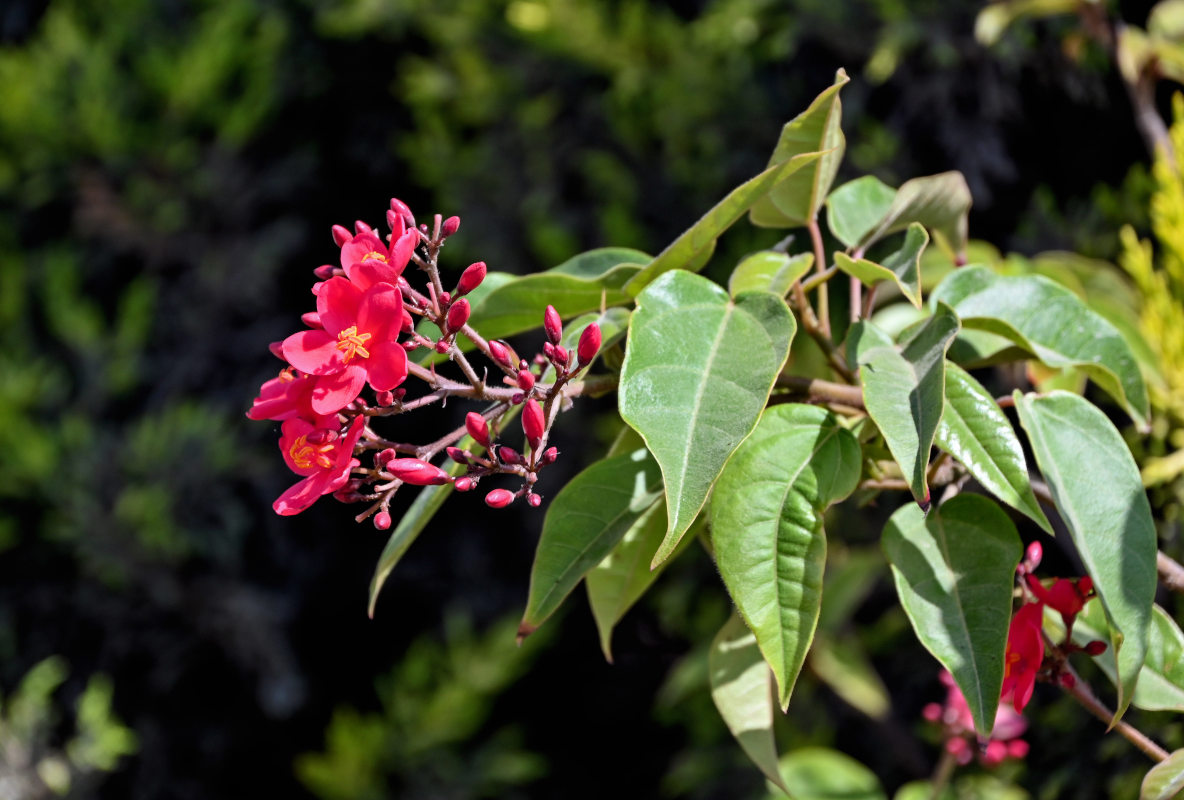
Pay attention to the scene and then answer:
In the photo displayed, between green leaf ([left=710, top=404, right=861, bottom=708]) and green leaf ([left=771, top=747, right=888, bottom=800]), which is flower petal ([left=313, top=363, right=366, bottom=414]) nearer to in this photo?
green leaf ([left=710, top=404, right=861, bottom=708])

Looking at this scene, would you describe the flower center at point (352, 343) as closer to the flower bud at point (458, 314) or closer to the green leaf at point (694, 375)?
the flower bud at point (458, 314)

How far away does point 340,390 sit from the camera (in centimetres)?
68

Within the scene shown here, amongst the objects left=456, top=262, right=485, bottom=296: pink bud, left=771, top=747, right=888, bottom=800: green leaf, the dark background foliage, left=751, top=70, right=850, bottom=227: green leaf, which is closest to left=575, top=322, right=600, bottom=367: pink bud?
left=456, top=262, right=485, bottom=296: pink bud

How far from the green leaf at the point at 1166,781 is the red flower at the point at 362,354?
24.6 inches

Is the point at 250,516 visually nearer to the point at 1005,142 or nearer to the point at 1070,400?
the point at 1005,142

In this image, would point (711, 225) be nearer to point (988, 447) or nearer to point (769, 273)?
point (769, 273)

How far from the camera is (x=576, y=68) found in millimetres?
2395

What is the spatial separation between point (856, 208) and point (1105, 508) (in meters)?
0.45

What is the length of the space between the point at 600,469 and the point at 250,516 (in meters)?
2.05

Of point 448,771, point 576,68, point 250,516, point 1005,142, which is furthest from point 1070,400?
point 250,516

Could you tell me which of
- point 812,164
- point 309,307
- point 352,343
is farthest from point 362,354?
point 309,307

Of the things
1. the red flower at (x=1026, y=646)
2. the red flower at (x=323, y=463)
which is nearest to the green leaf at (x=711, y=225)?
the red flower at (x=323, y=463)

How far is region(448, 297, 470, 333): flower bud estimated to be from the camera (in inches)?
27.3

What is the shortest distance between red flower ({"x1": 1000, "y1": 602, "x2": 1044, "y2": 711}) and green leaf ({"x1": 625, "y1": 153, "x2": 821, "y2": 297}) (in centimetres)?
38
